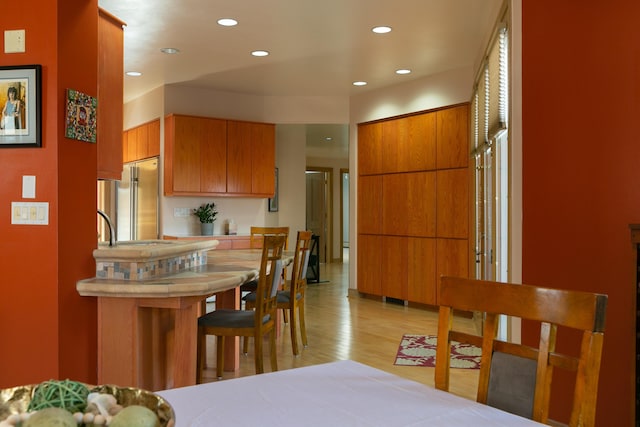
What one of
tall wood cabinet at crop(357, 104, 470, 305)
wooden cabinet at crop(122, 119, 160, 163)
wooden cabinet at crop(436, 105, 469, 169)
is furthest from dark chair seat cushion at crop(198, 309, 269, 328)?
wooden cabinet at crop(122, 119, 160, 163)

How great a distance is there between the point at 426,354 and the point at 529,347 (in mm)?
3523

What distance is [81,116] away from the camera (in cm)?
302

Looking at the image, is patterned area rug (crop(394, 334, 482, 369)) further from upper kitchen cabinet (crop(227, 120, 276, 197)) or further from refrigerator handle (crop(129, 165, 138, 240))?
refrigerator handle (crop(129, 165, 138, 240))

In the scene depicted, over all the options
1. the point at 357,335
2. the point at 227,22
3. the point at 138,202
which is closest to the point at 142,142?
the point at 138,202

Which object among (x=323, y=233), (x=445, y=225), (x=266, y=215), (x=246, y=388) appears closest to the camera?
(x=246, y=388)

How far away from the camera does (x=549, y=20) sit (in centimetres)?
292

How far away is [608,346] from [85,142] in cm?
281

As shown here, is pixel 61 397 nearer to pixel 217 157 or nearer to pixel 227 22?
pixel 227 22

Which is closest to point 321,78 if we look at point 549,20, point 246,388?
point 549,20

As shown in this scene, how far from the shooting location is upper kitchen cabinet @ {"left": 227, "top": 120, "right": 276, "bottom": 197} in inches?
294

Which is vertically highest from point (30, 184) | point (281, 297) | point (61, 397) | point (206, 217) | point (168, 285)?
point (30, 184)

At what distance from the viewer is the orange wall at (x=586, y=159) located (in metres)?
2.73

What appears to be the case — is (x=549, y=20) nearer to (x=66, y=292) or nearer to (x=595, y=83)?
(x=595, y=83)

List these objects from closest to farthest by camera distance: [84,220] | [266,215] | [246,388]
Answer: [246,388]
[84,220]
[266,215]
